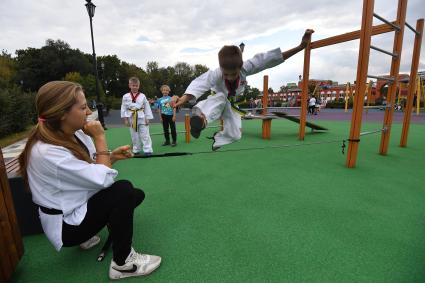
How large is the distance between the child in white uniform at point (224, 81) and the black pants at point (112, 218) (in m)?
1.04

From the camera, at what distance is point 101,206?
62.4 inches

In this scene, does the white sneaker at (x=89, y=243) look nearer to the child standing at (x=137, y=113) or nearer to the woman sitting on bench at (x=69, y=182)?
the woman sitting on bench at (x=69, y=182)

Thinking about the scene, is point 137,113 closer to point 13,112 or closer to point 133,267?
point 133,267

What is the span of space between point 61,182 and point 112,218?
0.38 meters

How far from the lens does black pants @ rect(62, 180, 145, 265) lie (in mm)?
1557

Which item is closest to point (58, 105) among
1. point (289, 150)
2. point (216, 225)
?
point (216, 225)

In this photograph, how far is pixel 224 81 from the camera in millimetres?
2770

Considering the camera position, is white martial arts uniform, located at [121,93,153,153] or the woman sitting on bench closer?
the woman sitting on bench

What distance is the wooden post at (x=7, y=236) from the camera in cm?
154

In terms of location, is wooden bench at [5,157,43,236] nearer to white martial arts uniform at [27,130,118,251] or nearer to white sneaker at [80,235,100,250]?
white sneaker at [80,235,100,250]

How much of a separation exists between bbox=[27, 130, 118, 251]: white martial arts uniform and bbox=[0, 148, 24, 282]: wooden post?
0.83 feet

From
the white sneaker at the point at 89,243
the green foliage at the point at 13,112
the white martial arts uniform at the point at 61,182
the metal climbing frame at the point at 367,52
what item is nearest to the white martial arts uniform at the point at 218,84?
the white martial arts uniform at the point at 61,182

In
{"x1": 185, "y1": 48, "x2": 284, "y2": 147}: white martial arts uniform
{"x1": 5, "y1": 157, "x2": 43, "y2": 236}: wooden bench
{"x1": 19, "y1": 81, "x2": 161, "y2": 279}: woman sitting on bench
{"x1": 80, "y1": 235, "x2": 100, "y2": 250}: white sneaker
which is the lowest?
{"x1": 80, "y1": 235, "x2": 100, "y2": 250}: white sneaker

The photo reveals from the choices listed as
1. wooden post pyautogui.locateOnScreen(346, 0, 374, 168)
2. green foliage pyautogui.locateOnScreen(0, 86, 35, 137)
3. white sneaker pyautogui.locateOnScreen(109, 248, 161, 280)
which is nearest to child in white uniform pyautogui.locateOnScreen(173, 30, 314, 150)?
white sneaker pyautogui.locateOnScreen(109, 248, 161, 280)
